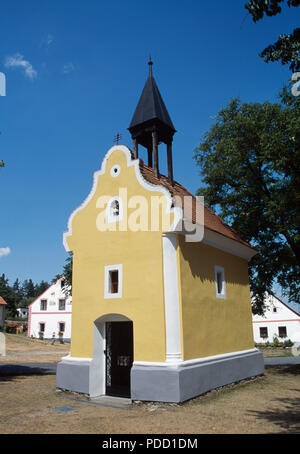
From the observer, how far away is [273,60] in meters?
7.09

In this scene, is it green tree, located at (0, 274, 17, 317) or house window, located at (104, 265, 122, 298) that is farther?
green tree, located at (0, 274, 17, 317)

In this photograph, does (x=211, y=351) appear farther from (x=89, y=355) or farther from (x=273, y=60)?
(x=273, y=60)

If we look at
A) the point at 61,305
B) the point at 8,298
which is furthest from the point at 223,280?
the point at 8,298

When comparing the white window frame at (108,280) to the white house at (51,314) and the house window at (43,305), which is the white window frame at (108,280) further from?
the house window at (43,305)

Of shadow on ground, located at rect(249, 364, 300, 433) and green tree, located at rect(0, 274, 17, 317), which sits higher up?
green tree, located at rect(0, 274, 17, 317)

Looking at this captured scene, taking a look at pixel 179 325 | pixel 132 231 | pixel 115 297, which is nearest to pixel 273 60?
pixel 132 231

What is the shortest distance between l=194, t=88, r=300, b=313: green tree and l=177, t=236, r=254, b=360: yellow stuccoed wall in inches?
126

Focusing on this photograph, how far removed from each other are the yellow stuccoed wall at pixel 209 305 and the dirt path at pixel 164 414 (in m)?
1.47

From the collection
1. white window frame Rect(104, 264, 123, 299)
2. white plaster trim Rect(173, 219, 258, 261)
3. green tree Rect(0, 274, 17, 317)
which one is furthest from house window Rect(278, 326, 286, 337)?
green tree Rect(0, 274, 17, 317)

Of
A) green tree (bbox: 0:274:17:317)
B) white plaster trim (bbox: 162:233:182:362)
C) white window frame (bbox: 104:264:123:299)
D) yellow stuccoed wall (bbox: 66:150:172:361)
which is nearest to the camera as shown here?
white plaster trim (bbox: 162:233:182:362)

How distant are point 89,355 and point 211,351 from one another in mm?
3883

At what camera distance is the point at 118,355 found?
1167 cm

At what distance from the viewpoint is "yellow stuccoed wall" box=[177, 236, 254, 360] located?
10.5 metres

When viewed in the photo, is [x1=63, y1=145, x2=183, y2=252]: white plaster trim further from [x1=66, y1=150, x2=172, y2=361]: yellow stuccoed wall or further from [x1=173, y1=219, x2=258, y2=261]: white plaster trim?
[x1=173, y1=219, x2=258, y2=261]: white plaster trim
